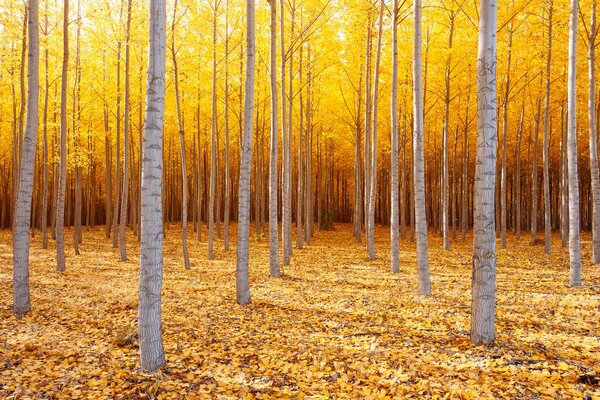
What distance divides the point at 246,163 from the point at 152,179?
3.09 m

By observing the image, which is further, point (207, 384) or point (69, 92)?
point (69, 92)

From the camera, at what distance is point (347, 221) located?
33.5 meters

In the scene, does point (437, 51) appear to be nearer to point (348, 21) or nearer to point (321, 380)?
point (348, 21)

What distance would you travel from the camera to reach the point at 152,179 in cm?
414

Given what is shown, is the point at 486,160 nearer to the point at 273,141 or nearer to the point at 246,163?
the point at 246,163

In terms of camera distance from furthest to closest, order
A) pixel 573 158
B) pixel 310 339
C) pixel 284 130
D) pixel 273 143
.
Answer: pixel 284 130 → pixel 273 143 → pixel 573 158 → pixel 310 339

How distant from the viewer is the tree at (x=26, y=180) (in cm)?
644

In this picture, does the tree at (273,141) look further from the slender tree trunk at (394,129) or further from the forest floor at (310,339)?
the slender tree trunk at (394,129)

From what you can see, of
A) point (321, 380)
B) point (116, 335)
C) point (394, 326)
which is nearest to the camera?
point (321, 380)

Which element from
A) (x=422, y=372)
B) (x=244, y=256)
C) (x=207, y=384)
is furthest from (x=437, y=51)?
(x=207, y=384)

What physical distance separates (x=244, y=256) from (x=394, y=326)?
2.81 meters

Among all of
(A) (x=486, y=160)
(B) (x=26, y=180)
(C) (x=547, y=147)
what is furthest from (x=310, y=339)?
(C) (x=547, y=147)

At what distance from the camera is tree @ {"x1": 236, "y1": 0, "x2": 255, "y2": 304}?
6.95 metres

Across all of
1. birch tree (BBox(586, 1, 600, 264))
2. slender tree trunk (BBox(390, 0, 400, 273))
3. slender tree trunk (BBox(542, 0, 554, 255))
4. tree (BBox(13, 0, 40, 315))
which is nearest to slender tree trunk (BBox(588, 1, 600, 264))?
birch tree (BBox(586, 1, 600, 264))
